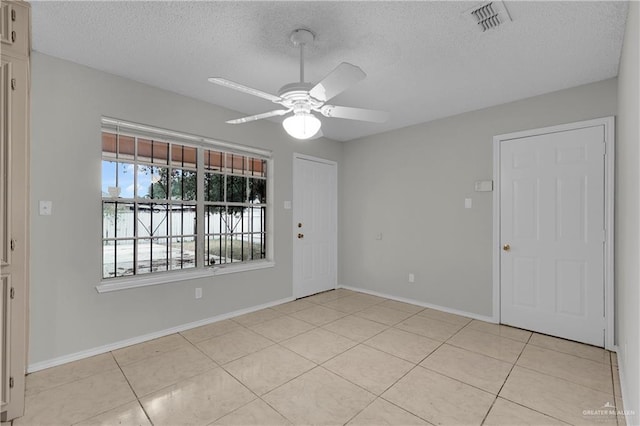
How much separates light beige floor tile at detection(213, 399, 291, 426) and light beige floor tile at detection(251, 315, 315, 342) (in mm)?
1101

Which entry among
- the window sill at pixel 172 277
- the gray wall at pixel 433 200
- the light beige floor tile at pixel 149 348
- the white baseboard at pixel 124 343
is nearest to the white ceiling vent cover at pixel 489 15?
the gray wall at pixel 433 200

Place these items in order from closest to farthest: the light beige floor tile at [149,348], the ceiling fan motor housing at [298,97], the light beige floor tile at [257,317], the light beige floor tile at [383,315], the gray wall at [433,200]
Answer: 1. the ceiling fan motor housing at [298,97]
2. the light beige floor tile at [149,348]
3. the gray wall at [433,200]
4. the light beige floor tile at [257,317]
5. the light beige floor tile at [383,315]

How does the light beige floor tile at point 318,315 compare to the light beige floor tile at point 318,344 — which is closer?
the light beige floor tile at point 318,344

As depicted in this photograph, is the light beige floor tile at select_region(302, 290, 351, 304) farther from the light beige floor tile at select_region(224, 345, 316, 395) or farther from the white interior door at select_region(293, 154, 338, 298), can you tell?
the light beige floor tile at select_region(224, 345, 316, 395)

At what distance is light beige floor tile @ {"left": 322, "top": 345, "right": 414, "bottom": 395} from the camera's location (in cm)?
236

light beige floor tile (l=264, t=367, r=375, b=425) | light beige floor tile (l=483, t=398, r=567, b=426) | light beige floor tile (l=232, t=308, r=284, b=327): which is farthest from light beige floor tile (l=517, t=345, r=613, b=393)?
light beige floor tile (l=232, t=308, r=284, b=327)

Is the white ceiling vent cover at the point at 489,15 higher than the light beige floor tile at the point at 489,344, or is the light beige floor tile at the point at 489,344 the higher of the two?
the white ceiling vent cover at the point at 489,15

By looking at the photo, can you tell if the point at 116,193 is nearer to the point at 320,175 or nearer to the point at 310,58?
the point at 310,58

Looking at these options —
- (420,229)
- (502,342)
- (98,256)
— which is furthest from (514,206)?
(98,256)

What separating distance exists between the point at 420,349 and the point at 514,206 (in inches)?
77.0

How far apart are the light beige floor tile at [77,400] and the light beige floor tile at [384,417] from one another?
5.16 ft

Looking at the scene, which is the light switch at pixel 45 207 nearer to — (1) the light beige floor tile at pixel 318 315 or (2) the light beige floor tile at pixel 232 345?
(2) the light beige floor tile at pixel 232 345

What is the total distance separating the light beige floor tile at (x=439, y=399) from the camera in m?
1.96

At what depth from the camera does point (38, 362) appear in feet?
8.19
